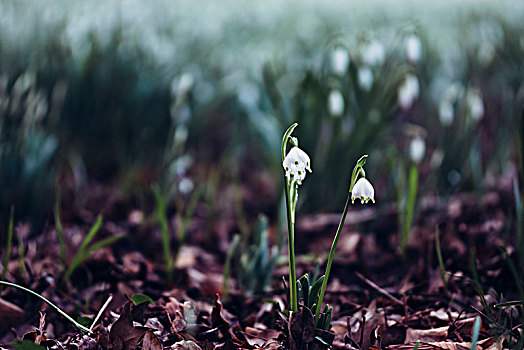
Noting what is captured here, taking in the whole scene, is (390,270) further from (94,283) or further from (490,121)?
(490,121)

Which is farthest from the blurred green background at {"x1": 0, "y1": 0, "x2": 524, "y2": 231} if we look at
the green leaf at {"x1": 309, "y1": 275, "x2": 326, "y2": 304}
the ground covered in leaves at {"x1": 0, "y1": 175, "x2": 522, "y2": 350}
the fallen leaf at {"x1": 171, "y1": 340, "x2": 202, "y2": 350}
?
the fallen leaf at {"x1": 171, "y1": 340, "x2": 202, "y2": 350}

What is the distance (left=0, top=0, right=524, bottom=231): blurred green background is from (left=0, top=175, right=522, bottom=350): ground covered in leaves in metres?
0.16

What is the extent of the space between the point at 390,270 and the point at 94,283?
1.07m

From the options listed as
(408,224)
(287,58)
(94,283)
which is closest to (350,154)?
(408,224)

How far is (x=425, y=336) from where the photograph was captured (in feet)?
4.13

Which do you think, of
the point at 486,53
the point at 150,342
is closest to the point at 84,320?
the point at 150,342

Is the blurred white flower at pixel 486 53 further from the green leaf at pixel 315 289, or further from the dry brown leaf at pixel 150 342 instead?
the dry brown leaf at pixel 150 342

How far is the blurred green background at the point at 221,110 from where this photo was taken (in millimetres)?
2006

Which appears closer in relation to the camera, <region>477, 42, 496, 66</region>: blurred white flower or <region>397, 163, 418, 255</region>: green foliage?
<region>397, 163, 418, 255</region>: green foliage

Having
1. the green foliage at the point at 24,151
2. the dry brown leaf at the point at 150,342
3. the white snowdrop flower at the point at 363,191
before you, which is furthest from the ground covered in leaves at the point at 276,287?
the white snowdrop flower at the point at 363,191

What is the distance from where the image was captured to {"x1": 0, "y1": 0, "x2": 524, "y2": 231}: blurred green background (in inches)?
79.0

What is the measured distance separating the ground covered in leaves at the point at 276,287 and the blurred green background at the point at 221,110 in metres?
0.16

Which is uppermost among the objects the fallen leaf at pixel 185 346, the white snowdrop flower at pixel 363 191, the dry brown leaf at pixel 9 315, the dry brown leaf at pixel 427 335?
the white snowdrop flower at pixel 363 191

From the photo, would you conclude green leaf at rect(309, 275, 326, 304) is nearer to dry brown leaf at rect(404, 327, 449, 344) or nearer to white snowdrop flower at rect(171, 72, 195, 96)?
dry brown leaf at rect(404, 327, 449, 344)
